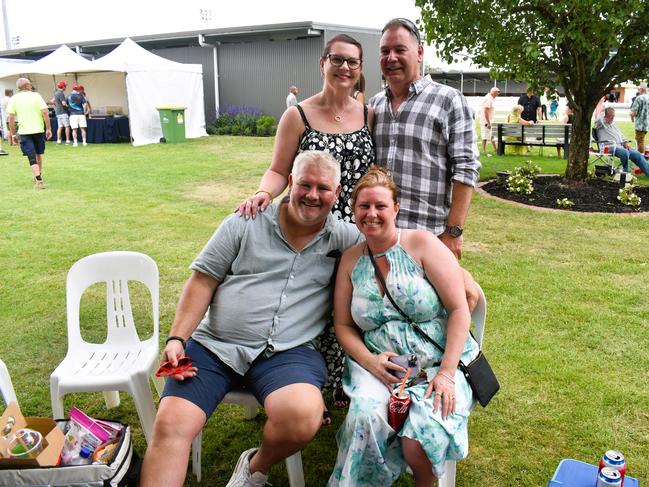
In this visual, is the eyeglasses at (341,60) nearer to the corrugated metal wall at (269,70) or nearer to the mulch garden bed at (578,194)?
the mulch garden bed at (578,194)

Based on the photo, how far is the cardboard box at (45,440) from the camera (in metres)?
1.93

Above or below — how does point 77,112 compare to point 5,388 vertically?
above

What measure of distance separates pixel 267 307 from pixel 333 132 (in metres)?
0.89

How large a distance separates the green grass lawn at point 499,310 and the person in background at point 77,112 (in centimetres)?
741

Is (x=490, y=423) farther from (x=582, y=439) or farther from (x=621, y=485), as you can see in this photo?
(x=621, y=485)

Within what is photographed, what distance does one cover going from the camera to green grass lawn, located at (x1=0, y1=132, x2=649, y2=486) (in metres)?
2.89

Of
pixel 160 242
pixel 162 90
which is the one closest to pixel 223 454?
pixel 160 242

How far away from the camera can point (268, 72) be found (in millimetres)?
21234

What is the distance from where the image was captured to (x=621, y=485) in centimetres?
208

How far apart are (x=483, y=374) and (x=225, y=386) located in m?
1.09

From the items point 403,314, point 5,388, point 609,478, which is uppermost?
point 403,314

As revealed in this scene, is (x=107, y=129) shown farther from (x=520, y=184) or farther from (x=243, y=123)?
(x=520, y=184)

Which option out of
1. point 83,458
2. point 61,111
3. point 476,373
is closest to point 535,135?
point 476,373

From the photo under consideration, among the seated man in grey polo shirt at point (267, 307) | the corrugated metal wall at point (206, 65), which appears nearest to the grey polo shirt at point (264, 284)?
the seated man in grey polo shirt at point (267, 307)
